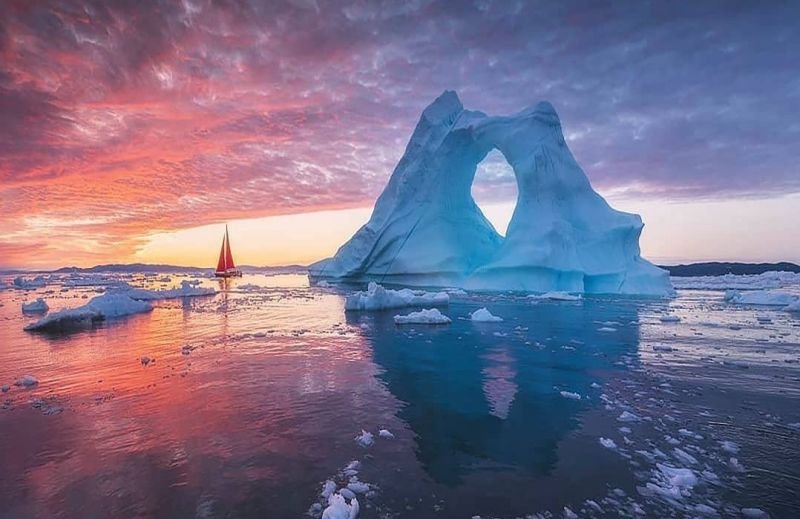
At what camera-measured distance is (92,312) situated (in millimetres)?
15344

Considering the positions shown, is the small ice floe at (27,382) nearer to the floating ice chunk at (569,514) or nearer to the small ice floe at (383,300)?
the floating ice chunk at (569,514)

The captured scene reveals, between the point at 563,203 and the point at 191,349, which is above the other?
the point at 563,203

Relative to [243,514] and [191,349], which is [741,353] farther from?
[191,349]

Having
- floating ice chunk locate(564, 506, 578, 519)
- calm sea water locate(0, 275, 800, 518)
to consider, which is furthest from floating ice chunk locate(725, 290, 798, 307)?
floating ice chunk locate(564, 506, 578, 519)

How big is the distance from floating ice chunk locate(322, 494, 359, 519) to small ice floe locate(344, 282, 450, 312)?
1489 centimetres

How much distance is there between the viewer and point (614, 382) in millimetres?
7574

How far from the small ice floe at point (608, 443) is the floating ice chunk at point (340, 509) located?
117 inches

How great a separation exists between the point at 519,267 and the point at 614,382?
2013 cm

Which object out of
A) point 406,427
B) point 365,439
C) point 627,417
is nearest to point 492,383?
point 627,417

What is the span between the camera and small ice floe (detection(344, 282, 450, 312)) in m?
18.7

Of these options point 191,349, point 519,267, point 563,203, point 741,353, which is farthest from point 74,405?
point 563,203

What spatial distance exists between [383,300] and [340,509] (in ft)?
51.3

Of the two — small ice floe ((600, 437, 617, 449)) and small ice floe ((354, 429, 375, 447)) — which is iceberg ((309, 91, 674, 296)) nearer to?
small ice floe ((600, 437, 617, 449))

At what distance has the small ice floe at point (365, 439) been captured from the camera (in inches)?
195
